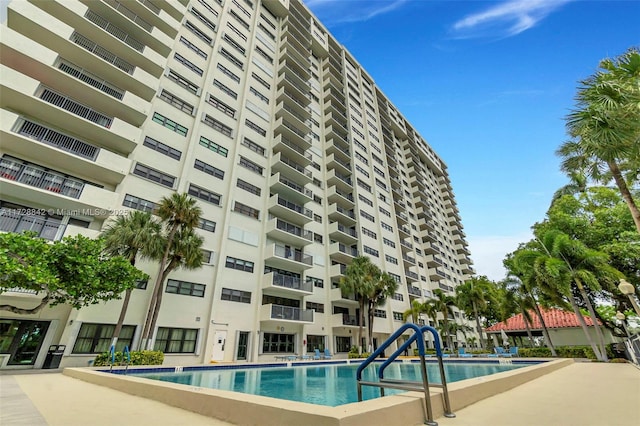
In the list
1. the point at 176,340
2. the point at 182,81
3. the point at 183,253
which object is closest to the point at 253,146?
the point at 182,81

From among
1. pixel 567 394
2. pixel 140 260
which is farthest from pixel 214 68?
pixel 567 394

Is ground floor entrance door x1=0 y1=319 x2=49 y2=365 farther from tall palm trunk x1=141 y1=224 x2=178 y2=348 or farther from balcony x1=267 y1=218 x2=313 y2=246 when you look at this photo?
balcony x1=267 y1=218 x2=313 y2=246

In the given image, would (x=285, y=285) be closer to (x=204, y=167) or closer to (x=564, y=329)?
(x=204, y=167)

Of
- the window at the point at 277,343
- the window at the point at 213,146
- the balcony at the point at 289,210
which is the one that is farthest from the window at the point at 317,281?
the window at the point at 213,146

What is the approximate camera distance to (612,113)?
9500 millimetres

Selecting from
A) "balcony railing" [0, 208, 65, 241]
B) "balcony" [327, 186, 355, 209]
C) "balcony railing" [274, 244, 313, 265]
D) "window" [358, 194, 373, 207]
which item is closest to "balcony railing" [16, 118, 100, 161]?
"balcony railing" [0, 208, 65, 241]

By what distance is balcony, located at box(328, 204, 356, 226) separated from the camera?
3678cm

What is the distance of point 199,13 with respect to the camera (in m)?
32.4

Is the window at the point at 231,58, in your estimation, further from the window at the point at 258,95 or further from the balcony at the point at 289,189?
the balcony at the point at 289,189

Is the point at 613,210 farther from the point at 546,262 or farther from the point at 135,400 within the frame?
the point at 135,400

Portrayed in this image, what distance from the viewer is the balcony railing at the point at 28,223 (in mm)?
15697

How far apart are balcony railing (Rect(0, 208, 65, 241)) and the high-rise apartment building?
8 cm

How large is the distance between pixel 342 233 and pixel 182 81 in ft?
79.7

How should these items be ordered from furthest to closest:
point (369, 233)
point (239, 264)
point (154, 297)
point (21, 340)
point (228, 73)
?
point (369, 233) < point (228, 73) < point (239, 264) < point (154, 297) < point (21, 340)
